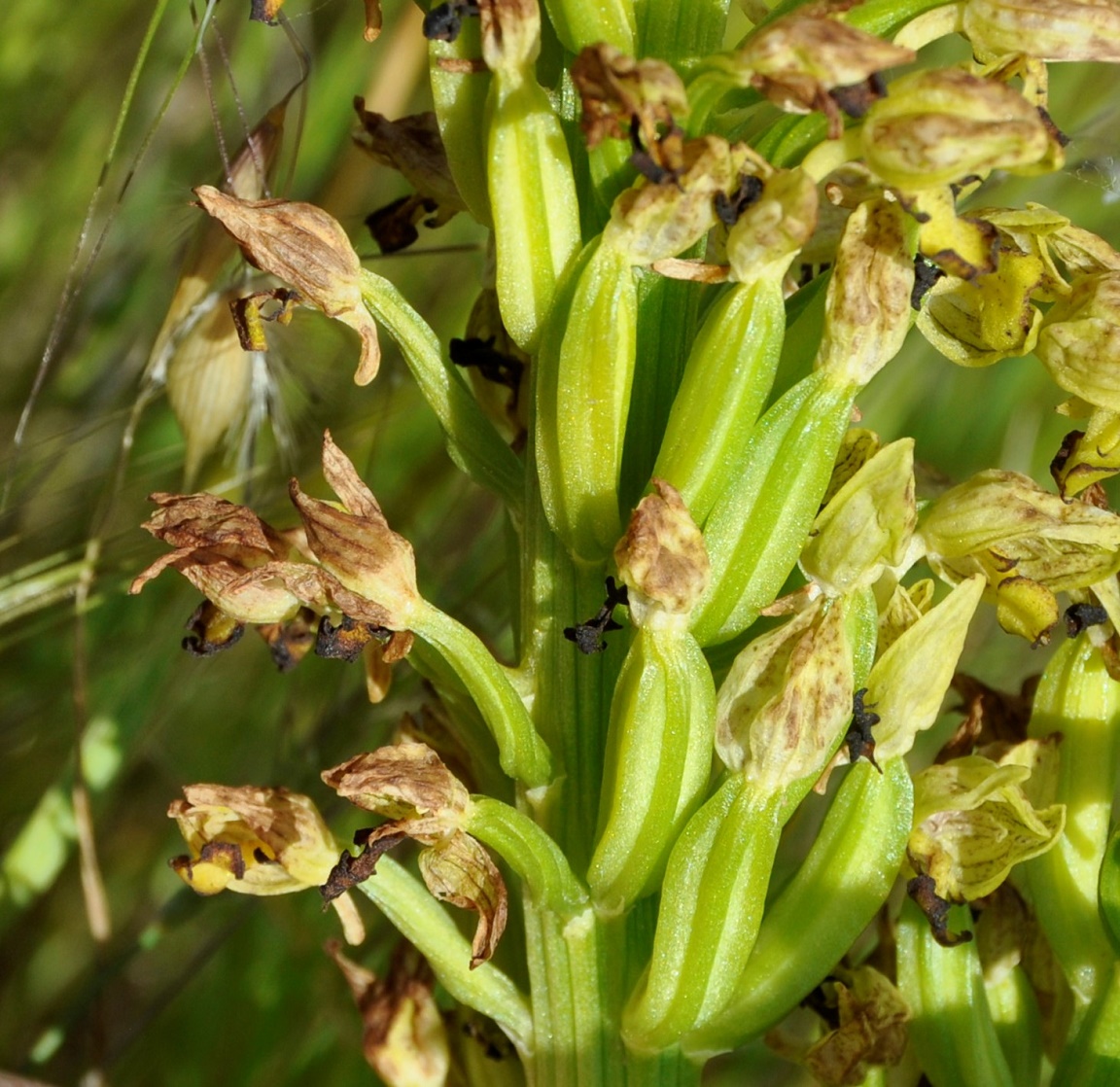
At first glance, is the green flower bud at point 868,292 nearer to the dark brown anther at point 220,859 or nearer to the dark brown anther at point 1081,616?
the dark brown anther at point 1081,616

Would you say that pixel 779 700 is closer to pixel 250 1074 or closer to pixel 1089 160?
pixel 1089 160

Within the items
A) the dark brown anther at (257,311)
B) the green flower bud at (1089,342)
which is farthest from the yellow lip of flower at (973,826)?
the dark brown anther at (257,311)

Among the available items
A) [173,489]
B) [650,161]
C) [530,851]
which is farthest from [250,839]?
[173,489]

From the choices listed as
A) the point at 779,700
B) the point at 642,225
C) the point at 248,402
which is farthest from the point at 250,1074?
the point at 642,225

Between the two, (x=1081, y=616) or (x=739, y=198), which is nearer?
(x=739, y=198)

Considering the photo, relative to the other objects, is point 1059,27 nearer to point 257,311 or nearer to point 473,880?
point 257,311

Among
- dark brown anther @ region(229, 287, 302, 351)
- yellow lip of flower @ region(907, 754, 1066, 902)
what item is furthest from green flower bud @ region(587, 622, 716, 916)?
dark brown anther @ region(229, 287, 302, 351)
